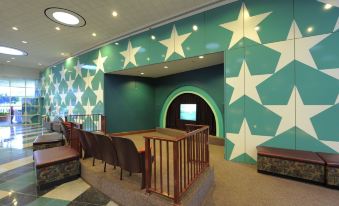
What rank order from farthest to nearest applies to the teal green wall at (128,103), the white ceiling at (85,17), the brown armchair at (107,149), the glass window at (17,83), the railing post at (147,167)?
the glass window at (17,83) → the teal green wall at (128,103) → the white ceiling at (85,17) → the brown armchair at (107,149) → the railing post at (147,167)

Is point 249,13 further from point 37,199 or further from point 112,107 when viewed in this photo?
point 112,107

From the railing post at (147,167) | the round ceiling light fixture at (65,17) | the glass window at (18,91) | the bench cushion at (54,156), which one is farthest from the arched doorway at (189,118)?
the glass window at (18,91)

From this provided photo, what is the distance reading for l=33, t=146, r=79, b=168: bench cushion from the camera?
3099 millimetres

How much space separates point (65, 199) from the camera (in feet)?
8.87

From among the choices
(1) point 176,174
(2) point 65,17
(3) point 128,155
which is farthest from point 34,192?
(2) point 65,17

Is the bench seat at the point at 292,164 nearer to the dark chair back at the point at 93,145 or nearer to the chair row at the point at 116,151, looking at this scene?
the chair row at the point at 116,151

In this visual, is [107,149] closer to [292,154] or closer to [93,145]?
[93,145]

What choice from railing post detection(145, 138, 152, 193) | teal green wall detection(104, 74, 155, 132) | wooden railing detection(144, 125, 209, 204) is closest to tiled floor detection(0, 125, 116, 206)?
railing post detection(145, 138, 152, 193)

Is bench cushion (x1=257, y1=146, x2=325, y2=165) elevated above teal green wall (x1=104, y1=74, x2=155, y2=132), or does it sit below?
below

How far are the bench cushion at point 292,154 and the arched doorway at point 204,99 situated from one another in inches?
93.1

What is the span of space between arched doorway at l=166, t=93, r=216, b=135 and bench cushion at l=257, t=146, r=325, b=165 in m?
2.74

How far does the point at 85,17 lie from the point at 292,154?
6.61m

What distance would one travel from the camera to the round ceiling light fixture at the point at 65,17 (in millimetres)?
4879

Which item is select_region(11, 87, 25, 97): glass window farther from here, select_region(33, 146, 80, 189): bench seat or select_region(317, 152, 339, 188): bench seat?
select_region(317, 152, 339, 188): bench seat
